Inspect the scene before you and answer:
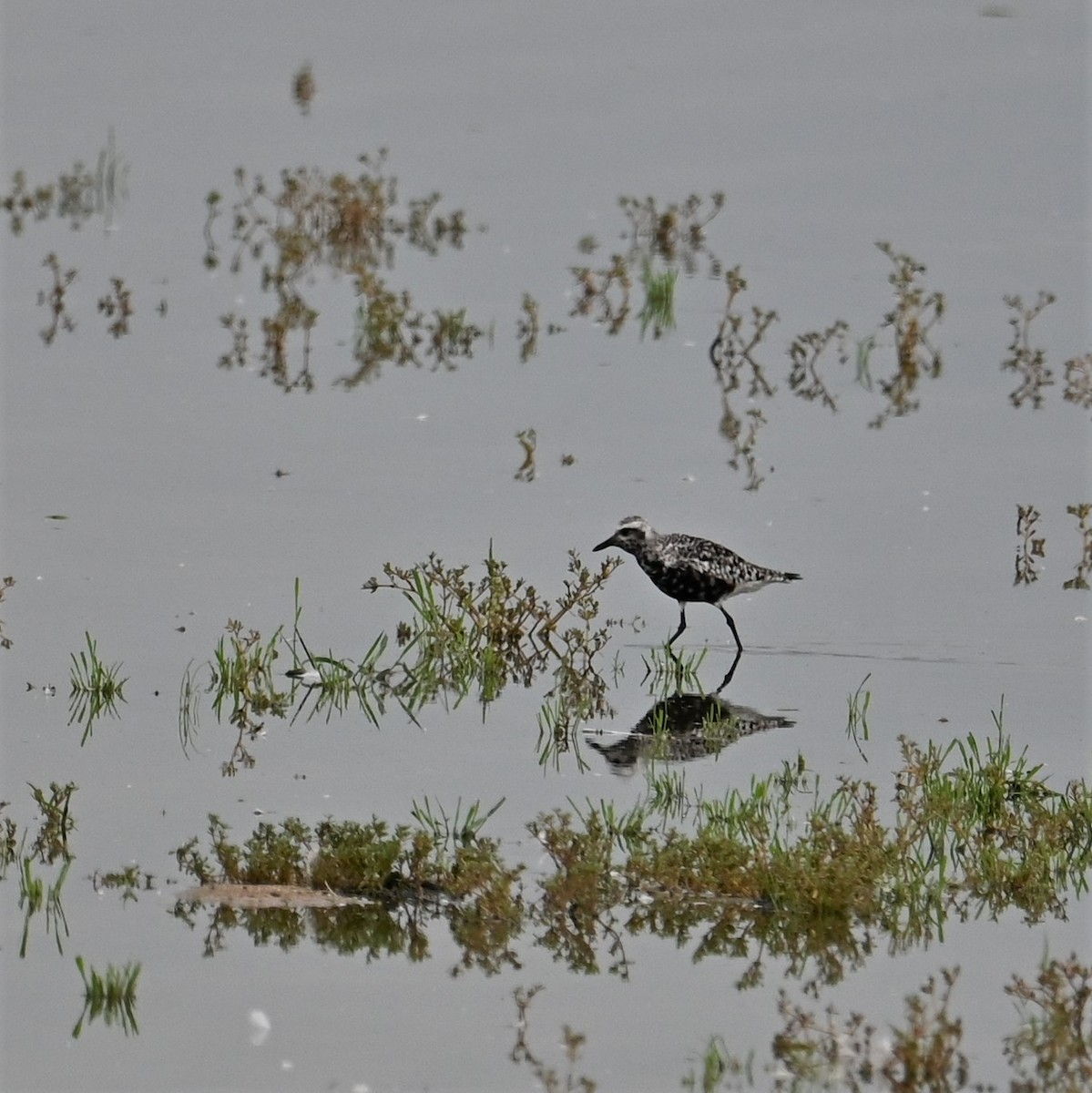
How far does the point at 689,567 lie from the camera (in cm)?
1363

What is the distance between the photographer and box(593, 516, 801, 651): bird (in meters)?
13.7

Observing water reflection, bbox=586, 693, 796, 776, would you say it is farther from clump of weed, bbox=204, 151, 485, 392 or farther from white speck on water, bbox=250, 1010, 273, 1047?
clump of weed, bbox=204, 151, 485, 392

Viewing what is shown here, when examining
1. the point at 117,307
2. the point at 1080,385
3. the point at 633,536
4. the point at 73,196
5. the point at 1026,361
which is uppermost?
the point at 73,196

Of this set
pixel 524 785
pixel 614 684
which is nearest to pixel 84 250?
pixel 614 684

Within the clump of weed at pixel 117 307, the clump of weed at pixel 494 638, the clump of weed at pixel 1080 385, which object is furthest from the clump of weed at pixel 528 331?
the clump of weed at pixel 494 638

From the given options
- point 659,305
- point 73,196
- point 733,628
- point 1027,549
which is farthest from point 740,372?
point 73,196

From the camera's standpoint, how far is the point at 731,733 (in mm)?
11828

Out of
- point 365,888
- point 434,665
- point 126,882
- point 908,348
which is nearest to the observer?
point 365,888

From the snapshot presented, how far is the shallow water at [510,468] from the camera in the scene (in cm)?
861

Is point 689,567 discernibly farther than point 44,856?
Yes

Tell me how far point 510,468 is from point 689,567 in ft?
11.1

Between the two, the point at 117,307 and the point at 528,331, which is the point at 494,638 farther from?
the point at 117,307

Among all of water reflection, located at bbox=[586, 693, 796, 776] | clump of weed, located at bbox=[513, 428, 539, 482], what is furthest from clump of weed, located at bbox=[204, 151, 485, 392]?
water reflection, located at bbox=[586, 693, 796, 776]

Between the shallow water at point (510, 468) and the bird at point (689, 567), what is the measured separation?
0.99ft
